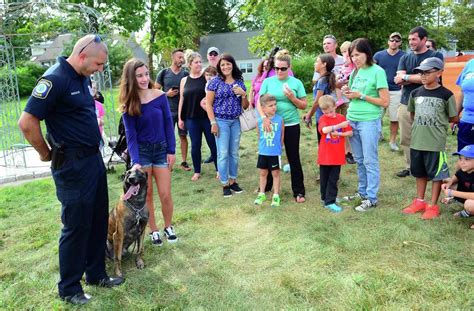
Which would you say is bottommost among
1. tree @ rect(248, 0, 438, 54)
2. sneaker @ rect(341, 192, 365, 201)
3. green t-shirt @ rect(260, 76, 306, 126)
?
sneaker @ rect(341, 192, 365, 201)

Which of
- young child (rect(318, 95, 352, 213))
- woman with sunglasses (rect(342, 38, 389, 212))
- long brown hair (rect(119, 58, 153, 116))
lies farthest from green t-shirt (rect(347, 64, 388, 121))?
long brown hair (rect(119, 58, 153, 116))

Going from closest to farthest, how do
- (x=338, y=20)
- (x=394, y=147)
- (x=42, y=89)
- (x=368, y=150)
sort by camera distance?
(x=42, y=89) → (x=368, y=150) → (x=394, y=147) → (x=338, y=20)

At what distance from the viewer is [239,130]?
5.81 m

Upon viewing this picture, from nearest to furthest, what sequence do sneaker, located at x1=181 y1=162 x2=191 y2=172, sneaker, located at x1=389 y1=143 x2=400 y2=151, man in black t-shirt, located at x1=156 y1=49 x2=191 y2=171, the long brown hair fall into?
the long brown hair → man in black t-shirt, located at x1=156 y1=49 x2=191 y2=171 → sneaker, located at x1=181 y1=162 x2=191 y2=172 → sneaker, located at x1=389 y1=143 x2=400 y2=151

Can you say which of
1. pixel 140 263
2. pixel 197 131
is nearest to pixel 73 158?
pixel 140 263

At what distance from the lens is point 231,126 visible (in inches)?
225

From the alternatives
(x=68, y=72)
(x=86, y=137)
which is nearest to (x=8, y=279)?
(x=86, y=137)

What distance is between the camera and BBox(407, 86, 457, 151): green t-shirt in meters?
4.46

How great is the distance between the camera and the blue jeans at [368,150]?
4861mm

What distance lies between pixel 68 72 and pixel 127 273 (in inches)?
74.1

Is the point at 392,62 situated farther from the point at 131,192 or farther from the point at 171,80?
the point at 131,192

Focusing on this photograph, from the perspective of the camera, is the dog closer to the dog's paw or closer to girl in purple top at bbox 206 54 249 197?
the dog's paw

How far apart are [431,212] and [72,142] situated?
3.83 meters

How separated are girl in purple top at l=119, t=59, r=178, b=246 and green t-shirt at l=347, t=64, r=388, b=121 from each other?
226 cm
